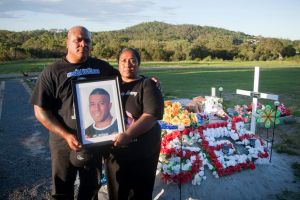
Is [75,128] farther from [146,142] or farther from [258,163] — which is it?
[258,163]

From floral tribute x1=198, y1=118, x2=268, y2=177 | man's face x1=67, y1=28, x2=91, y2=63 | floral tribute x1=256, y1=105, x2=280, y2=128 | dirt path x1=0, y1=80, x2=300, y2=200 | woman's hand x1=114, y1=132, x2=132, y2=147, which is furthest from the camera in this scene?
floral tribute x1=256, y1=105, x2=280, y2=128

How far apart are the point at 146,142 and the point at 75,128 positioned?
72 cm

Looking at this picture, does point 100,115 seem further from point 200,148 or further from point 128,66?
point 200,148

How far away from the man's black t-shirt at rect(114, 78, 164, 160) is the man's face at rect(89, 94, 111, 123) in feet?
0.75

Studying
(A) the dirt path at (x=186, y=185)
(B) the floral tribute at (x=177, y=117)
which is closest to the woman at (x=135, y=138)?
(A) the dirt path at (x=186, y=185)

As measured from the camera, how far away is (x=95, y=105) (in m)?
3.21

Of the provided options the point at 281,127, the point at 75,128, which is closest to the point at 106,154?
the point at 75,128

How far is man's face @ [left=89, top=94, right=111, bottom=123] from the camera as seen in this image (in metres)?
3.19

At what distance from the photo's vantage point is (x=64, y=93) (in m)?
3.37

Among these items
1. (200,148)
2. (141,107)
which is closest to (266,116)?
(200,148)

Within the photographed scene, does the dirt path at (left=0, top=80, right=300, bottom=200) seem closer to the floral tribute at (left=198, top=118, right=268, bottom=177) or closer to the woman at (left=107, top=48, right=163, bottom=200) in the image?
the floral tribute at (left=198, top=118, right=268, bottom=177)

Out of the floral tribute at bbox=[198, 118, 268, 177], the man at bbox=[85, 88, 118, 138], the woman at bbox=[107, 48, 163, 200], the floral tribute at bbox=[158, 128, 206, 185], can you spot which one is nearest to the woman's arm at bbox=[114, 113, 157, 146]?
the woman at bbox=[107, 48, 163, 200]

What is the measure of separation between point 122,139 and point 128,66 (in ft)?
2.51

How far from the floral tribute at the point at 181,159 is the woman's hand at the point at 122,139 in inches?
91.4
